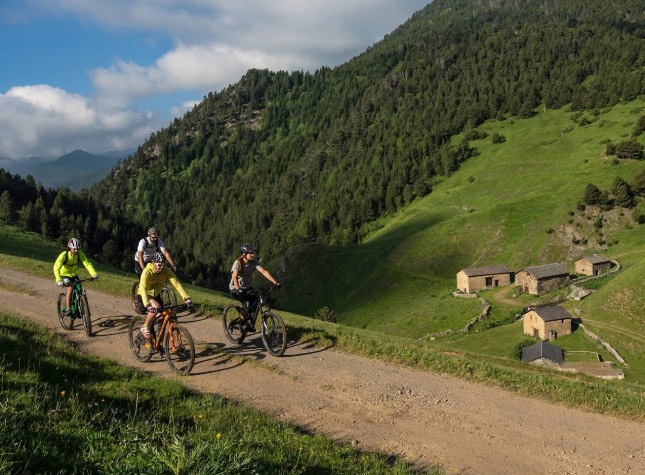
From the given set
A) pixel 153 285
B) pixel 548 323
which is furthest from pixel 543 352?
pixel 153 285

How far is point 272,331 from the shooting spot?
16.1 m

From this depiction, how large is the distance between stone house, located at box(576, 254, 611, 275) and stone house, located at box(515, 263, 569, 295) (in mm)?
3704

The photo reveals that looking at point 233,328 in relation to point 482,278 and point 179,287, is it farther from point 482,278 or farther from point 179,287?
point 482,278

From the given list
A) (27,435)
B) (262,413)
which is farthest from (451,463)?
(27,435)

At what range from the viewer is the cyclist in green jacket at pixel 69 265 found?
1712 cm

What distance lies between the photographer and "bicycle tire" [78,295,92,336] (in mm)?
16938

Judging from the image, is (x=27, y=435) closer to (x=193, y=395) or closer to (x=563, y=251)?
(x=193, y=395)

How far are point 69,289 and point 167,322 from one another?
6563mm

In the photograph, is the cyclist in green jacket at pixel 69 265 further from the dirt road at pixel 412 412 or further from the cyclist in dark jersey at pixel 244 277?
the cyclist in dark jersey at pixel 244 277

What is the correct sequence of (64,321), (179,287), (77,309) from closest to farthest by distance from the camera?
(179,287)
(77,309)
(64,321)

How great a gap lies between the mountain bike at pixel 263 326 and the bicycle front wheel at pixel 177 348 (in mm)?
3046

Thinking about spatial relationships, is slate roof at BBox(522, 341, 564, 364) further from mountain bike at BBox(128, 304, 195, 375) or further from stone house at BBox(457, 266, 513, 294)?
mountain bike at BBox(128, 304, 195, 375)

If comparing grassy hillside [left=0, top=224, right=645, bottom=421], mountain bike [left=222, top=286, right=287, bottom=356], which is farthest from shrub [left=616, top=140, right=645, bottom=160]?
mountain bike [left=222, top=286, right=287, bottom=356]

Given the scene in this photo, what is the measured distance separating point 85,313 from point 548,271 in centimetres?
9372
